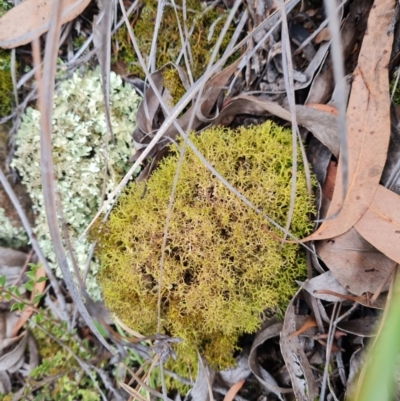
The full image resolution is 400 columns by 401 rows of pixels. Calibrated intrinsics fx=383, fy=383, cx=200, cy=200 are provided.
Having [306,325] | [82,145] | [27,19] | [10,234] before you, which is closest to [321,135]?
[306,325]

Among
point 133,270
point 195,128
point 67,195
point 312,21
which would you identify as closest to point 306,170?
point 195,128

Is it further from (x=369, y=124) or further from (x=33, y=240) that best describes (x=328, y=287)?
(x=33, y=240)

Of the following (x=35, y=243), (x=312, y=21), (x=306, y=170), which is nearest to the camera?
(x=306, y=170)

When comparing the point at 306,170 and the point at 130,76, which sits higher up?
the point at 130,76

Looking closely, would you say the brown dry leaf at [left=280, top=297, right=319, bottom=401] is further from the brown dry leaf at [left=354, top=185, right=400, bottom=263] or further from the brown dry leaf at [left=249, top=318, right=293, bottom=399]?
the brown dry leaf at [left=354, top=185, right=400, bottom=263]

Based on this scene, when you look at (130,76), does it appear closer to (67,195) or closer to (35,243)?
(67,195)

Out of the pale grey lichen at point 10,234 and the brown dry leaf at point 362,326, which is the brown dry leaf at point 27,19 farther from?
the brown dry leaf at point 362,326

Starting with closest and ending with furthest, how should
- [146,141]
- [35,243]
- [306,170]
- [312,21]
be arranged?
[306,170] < [312,21] < [146,141] < [35,243]
